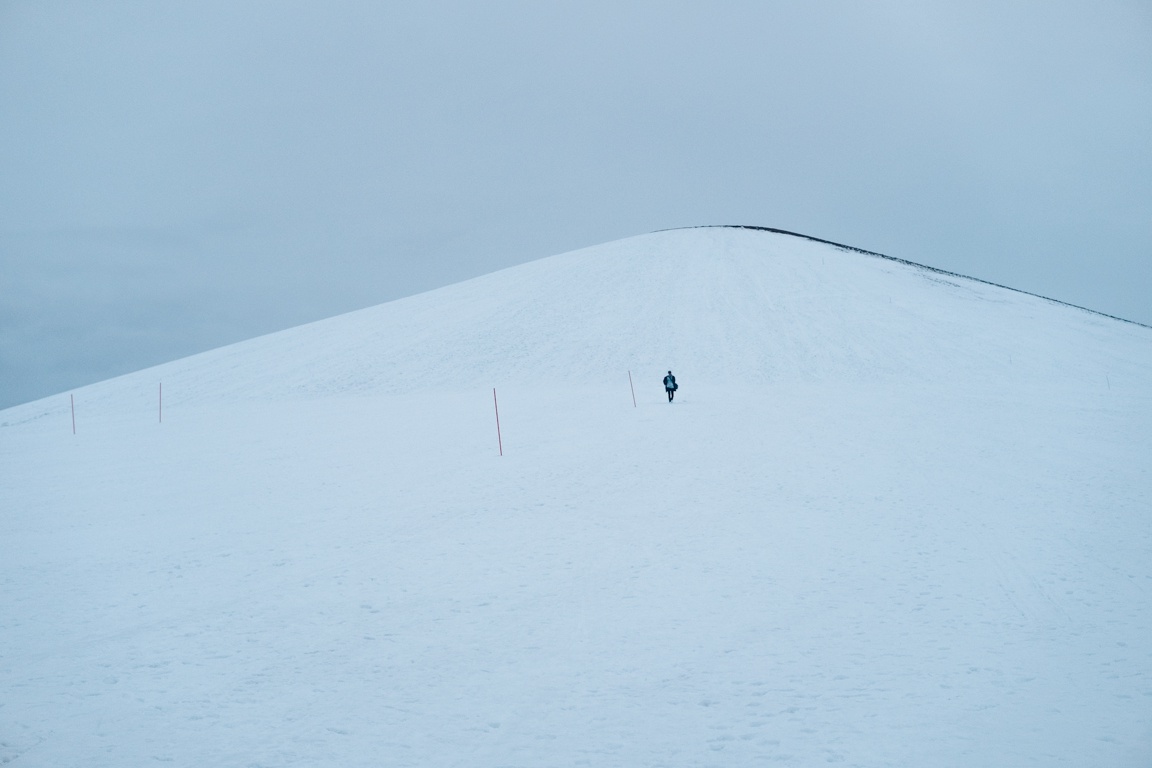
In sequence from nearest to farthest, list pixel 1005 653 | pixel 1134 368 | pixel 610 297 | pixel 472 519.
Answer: pixel 1005 653, pixel 472 519, pixel 1134 368, pixel 610 297

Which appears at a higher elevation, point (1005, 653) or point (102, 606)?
point (102, 606)

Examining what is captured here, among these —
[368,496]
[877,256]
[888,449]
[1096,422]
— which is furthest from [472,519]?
[877,256]

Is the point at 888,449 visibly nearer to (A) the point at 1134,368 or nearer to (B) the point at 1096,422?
(B) the point at 1096,422

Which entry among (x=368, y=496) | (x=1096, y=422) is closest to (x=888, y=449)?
(x=1096, y=422)

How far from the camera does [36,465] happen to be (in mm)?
19078

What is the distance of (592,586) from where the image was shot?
30.8ft

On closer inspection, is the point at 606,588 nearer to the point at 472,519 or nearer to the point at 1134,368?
the point at 472,519

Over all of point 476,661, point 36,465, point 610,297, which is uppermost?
point 610,297

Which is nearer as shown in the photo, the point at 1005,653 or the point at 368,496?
the point at 1005,653

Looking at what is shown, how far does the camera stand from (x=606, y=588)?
30.6 feet

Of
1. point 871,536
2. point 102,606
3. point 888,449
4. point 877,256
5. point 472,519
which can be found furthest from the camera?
point 877,256

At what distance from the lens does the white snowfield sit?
6117 millimetres

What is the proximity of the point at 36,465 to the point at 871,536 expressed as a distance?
1950 centimetres

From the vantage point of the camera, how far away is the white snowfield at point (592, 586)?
6117mm
